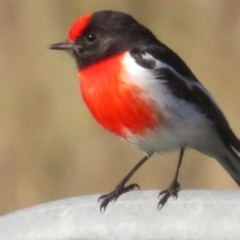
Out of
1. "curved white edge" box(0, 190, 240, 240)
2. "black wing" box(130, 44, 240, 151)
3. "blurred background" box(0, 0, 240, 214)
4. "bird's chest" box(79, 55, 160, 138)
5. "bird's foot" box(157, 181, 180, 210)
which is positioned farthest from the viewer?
"blurred background" box(0, 0, 240, 214)

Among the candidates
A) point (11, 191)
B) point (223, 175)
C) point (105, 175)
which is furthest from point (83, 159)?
point (223, 175)

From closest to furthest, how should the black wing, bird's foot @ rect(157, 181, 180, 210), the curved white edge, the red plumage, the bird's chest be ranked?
the curved white edge
bird's foot @ rect(157, 181, 180, 210)
the bird's chest
the black wing
the red plumage

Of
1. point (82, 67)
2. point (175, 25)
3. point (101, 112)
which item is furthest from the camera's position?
point (175, 25)

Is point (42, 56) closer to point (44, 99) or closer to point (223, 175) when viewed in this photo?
point (44, 99)

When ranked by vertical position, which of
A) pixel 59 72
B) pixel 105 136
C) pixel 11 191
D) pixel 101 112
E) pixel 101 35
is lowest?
pixel 11 191

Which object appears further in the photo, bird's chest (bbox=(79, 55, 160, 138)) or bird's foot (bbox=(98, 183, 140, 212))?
bird's chest (bbox=(79, 55, 160, 138))

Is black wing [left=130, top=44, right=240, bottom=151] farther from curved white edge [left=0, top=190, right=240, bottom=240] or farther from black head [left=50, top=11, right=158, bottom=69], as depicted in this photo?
curved white edge [left=0, top=190, right=240, bottom=240]

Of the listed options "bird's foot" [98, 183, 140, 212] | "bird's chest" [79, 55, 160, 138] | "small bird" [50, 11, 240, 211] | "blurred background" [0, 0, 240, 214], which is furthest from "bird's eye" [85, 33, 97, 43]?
"blurred background" [0, 0, 240, 214]
